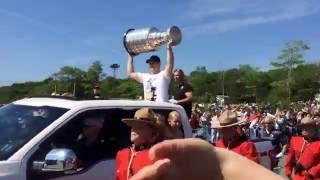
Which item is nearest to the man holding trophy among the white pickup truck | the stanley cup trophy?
the stanley cup trophy

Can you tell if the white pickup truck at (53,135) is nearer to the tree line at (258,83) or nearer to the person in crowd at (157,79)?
the person in crowd at (157,79)

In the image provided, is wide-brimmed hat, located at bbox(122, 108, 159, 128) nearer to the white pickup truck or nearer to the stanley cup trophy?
the white pickup truck

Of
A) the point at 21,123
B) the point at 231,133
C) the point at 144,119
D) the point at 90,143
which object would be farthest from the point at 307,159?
the point at 21,123

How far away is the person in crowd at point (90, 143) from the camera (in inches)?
206

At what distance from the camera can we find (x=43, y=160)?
477 cm

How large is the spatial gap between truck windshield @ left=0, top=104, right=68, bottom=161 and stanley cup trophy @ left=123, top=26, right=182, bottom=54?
2.36 m

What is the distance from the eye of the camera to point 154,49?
7551mm

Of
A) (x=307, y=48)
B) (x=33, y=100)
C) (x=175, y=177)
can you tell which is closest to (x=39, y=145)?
(x=33, y=100)

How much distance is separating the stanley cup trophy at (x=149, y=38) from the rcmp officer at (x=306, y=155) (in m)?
1.93

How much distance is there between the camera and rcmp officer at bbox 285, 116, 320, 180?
6.38m

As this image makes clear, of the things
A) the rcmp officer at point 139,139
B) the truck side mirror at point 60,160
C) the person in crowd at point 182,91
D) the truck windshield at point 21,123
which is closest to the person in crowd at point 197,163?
the rcmp officer at point 139,139

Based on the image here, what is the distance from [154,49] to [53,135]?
2.90m

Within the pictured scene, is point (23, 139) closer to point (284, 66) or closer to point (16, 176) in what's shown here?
point (16, 176)

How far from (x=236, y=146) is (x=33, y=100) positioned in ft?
6.60
